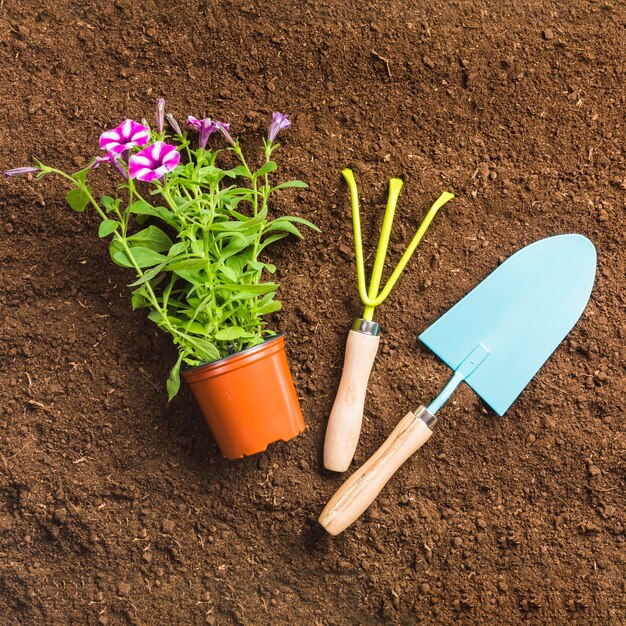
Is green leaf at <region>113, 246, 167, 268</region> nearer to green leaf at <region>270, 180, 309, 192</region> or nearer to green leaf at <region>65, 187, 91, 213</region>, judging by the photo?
green leaf at <region>65, 187, 91, 213</region>

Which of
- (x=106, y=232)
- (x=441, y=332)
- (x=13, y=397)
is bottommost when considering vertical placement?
(x=441, y=332)

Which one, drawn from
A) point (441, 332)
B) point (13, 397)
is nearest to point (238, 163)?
point (441, 332)

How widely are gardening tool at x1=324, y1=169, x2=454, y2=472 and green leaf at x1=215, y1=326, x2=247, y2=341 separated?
30 cm

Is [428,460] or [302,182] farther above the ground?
[302,182]

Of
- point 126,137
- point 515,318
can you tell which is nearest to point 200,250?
point 126,137

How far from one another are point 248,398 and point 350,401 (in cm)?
27

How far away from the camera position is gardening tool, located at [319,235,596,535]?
65.6 inches

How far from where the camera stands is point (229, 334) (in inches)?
58.3

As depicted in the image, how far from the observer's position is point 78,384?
1.70m

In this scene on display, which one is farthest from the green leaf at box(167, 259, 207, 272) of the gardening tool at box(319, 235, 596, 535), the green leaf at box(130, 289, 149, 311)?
the gardening tool at box(319, 235, 596, 535)

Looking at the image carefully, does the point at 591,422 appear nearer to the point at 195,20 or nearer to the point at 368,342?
the point at 368,342

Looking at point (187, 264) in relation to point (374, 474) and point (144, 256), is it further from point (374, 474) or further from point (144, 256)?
point (374, 474)

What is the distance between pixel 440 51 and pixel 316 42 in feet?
1.09

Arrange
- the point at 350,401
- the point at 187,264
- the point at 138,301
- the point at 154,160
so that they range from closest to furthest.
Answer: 1. the point at 154,160
2. the point at 187,264
3. the point at 138,301
4. the point at 350,401
